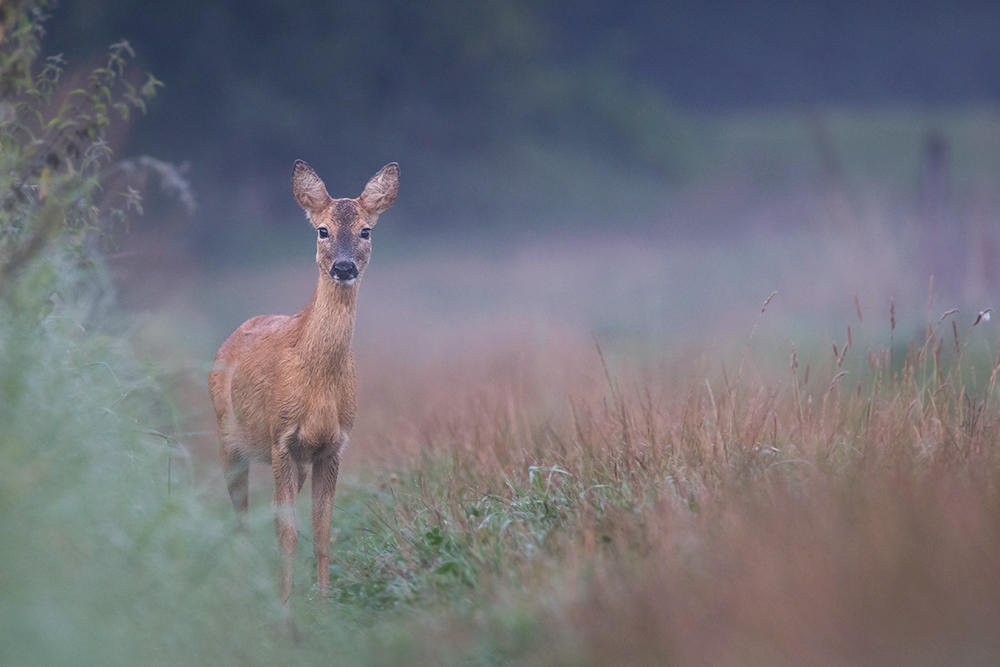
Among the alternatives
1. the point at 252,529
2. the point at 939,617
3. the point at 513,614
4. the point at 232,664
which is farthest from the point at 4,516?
the point at 939,617

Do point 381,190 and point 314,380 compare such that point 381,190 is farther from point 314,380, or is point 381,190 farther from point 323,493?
point 323,493

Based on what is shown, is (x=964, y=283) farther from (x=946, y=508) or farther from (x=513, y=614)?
(x=513, y=614)

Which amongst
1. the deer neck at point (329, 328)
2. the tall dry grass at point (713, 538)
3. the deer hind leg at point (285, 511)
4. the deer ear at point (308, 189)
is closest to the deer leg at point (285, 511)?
the deer hind leg at point (285, 511)

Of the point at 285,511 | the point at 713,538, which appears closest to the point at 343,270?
the point at 285,511

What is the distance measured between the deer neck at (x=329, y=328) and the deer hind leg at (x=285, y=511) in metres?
0.52

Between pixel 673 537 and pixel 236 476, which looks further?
pixel 236 476

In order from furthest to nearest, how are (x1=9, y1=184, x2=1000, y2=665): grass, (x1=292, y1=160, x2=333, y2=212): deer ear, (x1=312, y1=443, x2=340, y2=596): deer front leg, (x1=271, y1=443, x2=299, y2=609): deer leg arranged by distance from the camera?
(x1=292, y1=160, x2=333, y2=212): deer ear
(x1=312, y1=443, x2=340, y2=596): deer front leg
(x1=271, y1=443, x2=299, y2=609): deer leg
(x1=9, y1=184, x2=1000, y2=665): grass

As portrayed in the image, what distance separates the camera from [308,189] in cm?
550

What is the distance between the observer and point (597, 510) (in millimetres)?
4398

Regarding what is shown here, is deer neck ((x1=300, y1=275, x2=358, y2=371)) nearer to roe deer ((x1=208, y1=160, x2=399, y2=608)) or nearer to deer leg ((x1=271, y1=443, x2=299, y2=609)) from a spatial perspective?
roe deer ((x1=208, y1=160, x2=399, y2=608))

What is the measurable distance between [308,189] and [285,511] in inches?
77.0

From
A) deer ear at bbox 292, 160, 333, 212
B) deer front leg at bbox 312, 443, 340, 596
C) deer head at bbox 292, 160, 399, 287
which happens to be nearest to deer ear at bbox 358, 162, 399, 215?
deer head at bbox 292, 160, 399, 287

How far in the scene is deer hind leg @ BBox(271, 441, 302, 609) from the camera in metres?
4.67

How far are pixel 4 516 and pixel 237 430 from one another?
2553 mm
